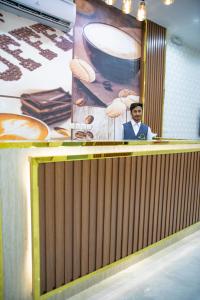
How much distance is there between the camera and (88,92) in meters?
4.23

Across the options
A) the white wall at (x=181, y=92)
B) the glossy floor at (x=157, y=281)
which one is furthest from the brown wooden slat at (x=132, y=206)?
the white wall at (x=181, y=92)

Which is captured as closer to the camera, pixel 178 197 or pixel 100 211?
pixel 100 211

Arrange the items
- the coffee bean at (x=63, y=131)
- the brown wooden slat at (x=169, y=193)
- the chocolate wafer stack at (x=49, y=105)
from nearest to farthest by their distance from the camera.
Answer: the brown wooden slat at (x=169, y=193), the chocolate wafer stack at (x=49, y=105), the coffee bean at (x=63, y=131)

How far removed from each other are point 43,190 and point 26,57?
108 inches

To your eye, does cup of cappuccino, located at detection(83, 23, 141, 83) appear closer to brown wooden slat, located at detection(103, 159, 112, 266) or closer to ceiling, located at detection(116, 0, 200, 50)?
ceiling, located at detection(116, 0, 200, 50)

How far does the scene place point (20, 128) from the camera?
3.48 meters

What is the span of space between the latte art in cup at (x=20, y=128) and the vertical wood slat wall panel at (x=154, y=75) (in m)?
2.47

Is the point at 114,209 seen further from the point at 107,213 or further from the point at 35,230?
the point at 35,230

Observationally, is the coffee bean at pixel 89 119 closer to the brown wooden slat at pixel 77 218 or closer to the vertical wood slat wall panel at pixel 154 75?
the vertical wood slat wall panel at pixel 154 75

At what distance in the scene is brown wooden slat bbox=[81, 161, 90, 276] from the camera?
1546mm

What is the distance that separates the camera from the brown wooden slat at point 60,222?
141cm

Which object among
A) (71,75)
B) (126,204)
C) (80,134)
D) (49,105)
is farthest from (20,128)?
(126,204)

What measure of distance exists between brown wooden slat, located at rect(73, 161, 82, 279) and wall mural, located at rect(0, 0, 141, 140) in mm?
2175

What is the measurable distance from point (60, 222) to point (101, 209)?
34 centimetres
